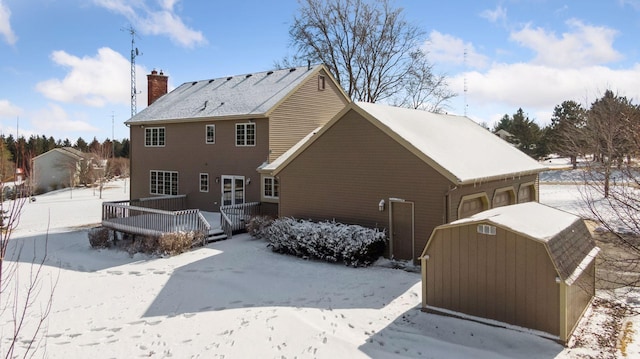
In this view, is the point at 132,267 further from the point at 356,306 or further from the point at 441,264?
the point at 441,264

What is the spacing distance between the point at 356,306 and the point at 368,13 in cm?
3014

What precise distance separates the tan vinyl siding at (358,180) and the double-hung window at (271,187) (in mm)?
3207

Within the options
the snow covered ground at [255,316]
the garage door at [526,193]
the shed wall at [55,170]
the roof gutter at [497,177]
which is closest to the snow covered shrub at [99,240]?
the snow covered ground at [255,316]

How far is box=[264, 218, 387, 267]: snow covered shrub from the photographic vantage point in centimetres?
1369

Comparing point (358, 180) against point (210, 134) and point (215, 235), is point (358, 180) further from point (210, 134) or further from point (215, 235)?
point (210, 134)

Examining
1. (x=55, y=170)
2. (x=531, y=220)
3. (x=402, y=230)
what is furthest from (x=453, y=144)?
(x=55, y=170)

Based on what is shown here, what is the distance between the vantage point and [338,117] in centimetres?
1541

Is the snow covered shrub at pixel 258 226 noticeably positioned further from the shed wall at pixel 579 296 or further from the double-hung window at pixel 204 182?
the shed wall at pixel 579 296

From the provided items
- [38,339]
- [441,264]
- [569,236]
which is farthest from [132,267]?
[569,236]

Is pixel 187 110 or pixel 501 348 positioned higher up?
pixel 187 110

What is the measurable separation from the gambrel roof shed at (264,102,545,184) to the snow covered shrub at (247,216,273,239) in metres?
2.19

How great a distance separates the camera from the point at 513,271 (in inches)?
344

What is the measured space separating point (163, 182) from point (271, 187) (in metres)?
8.44

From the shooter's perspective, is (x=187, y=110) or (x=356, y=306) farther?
(x=187, y=110)
